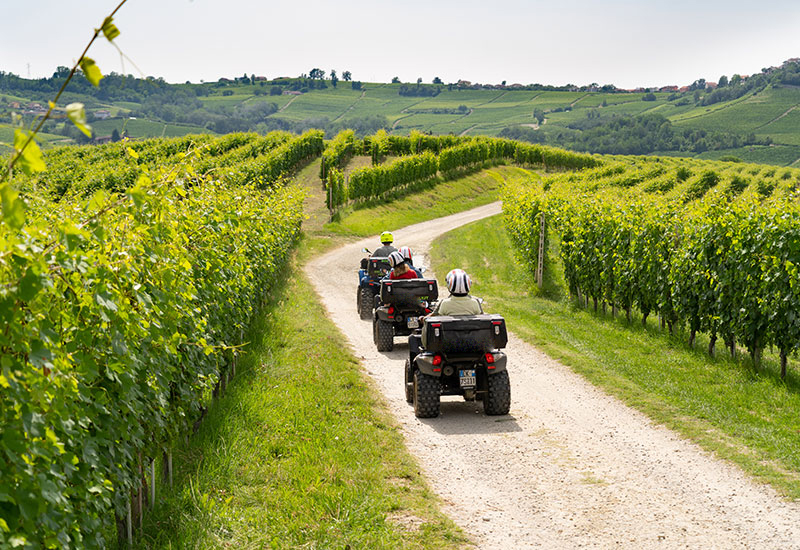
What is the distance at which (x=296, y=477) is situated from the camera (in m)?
6.98

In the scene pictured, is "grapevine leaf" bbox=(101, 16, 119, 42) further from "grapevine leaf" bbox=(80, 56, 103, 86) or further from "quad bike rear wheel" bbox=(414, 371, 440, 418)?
"quad bike rear wheel" bbox=(414, 371, 440, 418)

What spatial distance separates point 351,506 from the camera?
6.39 meters

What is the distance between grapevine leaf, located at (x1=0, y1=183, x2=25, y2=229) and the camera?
96.3 inches

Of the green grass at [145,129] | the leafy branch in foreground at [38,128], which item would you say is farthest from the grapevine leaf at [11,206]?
the green grass at [145,129]

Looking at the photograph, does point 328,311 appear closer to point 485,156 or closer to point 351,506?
point 351,506

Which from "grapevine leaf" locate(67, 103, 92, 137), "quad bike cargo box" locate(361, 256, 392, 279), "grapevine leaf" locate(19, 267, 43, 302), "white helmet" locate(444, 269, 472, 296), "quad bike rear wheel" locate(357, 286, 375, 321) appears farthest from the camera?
"quad bike rear wheel" locate(357, 286, 375, 321)

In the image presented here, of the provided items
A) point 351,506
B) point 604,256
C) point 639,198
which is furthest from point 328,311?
point 351,506

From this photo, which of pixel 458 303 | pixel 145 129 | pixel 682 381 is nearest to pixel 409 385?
pixel 458 303

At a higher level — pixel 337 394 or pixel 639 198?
pixel 639 198

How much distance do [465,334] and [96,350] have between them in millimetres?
5698

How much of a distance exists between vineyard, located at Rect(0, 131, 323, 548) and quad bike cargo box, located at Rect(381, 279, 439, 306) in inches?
215

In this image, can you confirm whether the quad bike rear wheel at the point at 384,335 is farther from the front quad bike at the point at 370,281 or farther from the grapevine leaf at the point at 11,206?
the grapevine leaf at the point at 11,206

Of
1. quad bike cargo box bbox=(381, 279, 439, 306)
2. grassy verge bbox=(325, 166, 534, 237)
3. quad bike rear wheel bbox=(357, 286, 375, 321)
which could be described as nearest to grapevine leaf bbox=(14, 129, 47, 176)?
quad bike cargo box bbox=(381, 279, 439, 306)

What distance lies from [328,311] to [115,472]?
44.5ft
